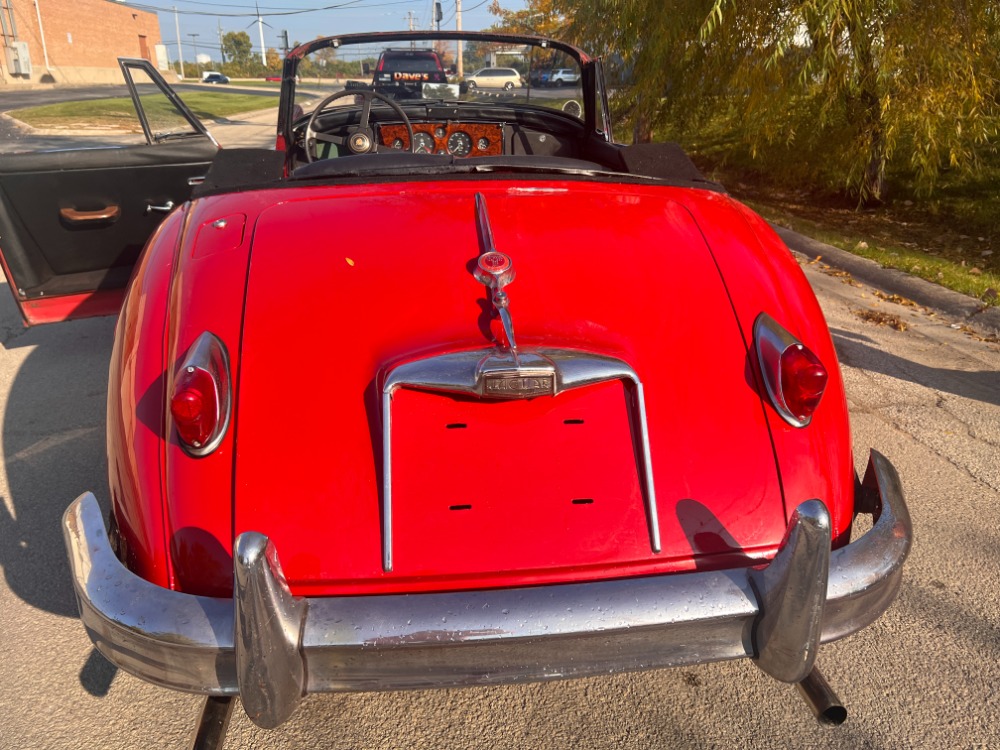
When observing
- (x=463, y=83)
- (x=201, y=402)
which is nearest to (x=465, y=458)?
(x=201, y=402)

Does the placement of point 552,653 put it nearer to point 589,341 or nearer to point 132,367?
point 589,341

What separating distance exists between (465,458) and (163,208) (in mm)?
2884

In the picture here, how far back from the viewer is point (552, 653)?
1.67 metres

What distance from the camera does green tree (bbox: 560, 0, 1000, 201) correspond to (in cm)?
674

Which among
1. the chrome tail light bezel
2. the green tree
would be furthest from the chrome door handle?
the green tree

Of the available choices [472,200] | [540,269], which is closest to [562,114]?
[472,200]

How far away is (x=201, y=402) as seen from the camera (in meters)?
1.81

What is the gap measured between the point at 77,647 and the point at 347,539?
4.09 ft

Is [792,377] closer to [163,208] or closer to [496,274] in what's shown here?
[496,274]

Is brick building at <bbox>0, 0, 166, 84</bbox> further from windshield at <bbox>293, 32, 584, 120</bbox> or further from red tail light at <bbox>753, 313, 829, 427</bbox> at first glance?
red tail light at <bbox>753, 313, 829, 427</bbox>

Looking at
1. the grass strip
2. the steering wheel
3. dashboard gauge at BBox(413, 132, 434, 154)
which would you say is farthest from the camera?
dashboard gauge at BBox(413, 132, 434, 154)

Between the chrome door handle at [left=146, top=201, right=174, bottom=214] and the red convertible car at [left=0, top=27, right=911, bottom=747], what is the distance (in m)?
1.71

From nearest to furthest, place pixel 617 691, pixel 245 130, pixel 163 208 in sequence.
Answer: pixel 617 691
pixel 163 208
pixel 245 130

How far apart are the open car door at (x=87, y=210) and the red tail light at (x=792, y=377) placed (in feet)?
10.2
